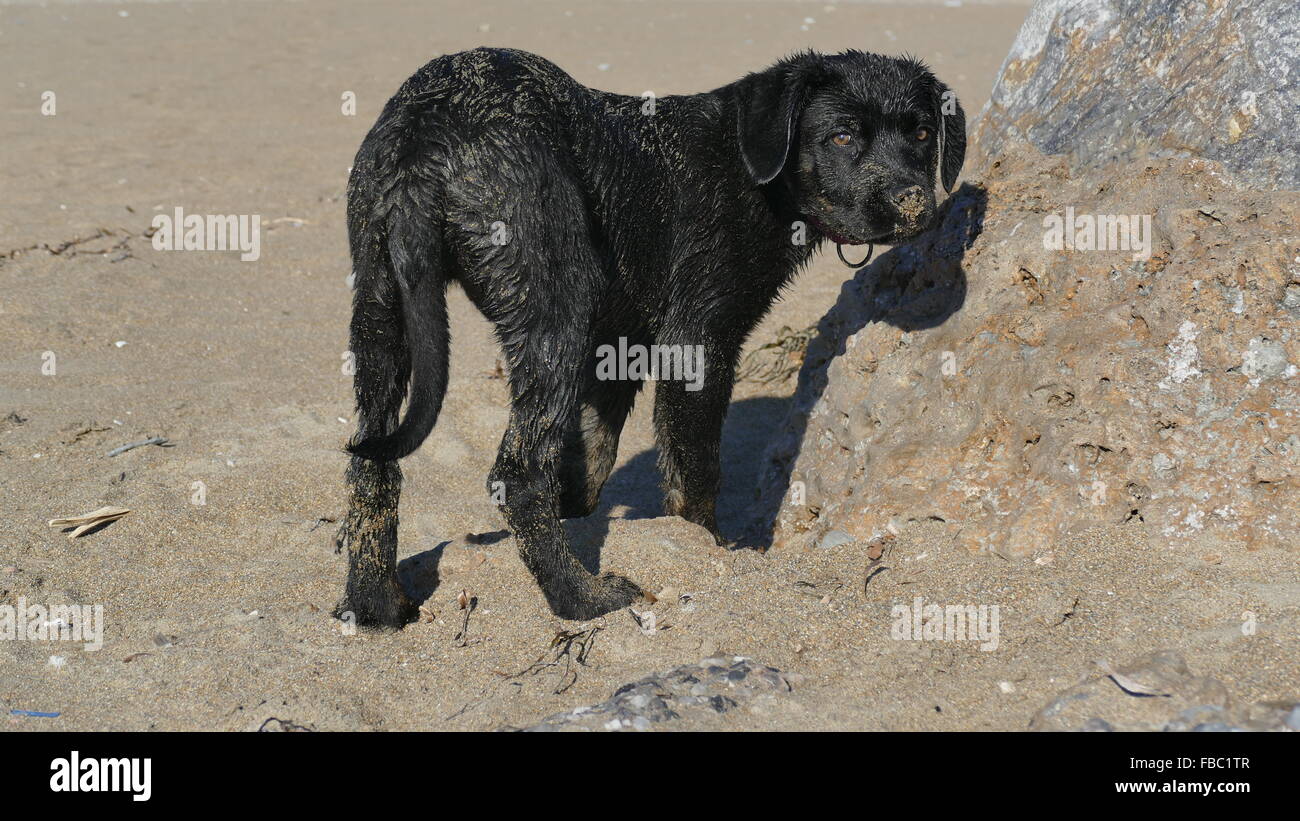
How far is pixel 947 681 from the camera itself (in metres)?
3.48

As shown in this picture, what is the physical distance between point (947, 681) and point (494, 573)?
1.84 meters

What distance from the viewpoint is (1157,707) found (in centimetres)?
311

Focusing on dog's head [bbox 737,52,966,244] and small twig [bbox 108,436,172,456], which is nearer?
dog's head [bbox 737,52,966,244]

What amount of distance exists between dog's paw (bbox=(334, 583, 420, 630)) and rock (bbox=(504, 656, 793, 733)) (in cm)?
103

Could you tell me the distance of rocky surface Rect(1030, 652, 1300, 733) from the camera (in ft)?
9.92

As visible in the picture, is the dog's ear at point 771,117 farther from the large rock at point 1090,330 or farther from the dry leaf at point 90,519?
the dry leaf at point 90,519

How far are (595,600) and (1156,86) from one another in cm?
296

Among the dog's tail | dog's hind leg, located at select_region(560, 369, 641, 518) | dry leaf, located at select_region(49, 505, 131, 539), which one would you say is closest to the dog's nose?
dog's hind leg, located at select_region(560, 369, 641, 518)

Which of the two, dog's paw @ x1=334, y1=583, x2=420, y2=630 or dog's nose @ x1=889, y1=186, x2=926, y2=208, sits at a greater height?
dog's nose @ x1=889, y1=186, x2=926, y2=208

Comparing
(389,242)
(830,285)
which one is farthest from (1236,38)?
(830,285)

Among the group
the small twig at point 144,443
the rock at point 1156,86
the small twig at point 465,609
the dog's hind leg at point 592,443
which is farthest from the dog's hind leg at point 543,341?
the small twig at point 144,443

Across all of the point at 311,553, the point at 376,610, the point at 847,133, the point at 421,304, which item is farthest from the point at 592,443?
the point at 847,133

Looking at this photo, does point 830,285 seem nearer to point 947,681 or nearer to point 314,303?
point 314,303

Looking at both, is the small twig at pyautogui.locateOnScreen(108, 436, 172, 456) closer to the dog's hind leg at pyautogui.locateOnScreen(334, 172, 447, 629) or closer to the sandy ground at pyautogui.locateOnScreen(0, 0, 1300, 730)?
Answer: the sandy ground at pyautogui.locateOnScreen(0, 0, 1300, 730)
